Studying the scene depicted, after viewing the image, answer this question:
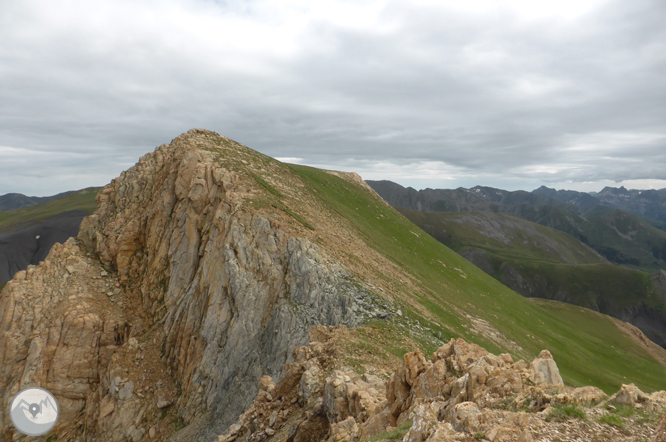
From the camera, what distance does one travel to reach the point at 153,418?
3092cm

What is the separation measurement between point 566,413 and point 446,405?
13.4ft

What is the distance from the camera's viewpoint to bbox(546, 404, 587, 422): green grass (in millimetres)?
9750

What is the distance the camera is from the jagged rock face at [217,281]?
30.4 metres

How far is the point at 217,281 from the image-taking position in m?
34.7

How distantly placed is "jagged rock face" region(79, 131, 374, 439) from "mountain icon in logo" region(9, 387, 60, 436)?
12.8 m

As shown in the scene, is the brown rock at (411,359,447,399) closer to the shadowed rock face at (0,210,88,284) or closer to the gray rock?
the gray rock

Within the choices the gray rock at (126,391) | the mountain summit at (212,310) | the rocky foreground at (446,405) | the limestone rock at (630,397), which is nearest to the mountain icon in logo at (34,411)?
the mountain summit at (212,310)

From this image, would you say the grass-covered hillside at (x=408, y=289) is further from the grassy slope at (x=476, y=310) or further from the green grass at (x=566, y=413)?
the green grass at (x=566, y=413)

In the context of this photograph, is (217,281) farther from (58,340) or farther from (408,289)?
(408,289)

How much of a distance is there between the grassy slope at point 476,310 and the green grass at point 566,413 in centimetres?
2400

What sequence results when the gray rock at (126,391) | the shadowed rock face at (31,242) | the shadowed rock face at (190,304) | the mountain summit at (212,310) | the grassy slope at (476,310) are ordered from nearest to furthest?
1. the mountain summit at (212,310)
2. the shadowed rock face at (190,304)
3. the gray rock at (126,391)
4. the grassy slope at (476,310)
5. the shadowed rock face at (31,242)

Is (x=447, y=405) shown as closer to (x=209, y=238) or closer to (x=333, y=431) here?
(x=333, y=431)

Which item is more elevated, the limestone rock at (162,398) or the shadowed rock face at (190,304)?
the shadowed rock face at (190,304)

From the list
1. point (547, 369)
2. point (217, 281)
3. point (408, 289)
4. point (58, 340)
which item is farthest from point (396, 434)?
point (58, 340)
